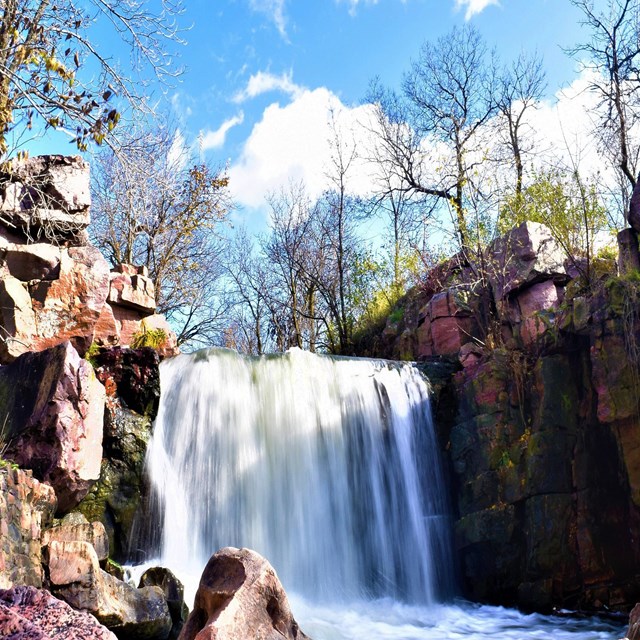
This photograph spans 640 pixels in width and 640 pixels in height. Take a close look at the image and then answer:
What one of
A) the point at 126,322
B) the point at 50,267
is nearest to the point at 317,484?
the point at 126,322

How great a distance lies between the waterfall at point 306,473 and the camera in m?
9.23

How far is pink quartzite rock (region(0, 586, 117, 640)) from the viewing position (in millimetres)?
2625

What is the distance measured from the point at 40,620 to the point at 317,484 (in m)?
7.46

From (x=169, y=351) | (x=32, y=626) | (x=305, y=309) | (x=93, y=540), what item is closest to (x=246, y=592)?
(x=32, y=626)

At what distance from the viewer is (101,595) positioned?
580 centimetres

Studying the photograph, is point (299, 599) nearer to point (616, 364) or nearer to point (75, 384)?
point (75, 384)

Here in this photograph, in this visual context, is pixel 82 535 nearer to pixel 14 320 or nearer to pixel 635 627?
pixel 14 320

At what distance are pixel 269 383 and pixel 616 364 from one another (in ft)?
17.4

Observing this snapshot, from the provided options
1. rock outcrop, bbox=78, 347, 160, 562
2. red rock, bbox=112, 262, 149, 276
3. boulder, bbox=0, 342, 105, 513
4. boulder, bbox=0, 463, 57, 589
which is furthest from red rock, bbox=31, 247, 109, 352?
boulder, bbox=0, 463, 57, 589

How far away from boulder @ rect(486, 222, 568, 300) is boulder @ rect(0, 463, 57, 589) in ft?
29.1


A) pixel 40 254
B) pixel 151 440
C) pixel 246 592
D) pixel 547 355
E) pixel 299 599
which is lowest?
pixel 299 599

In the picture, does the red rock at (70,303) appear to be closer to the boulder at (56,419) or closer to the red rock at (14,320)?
the red rock at (14,320)

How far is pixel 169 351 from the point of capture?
453 inches

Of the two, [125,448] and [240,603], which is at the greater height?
[125,448]
